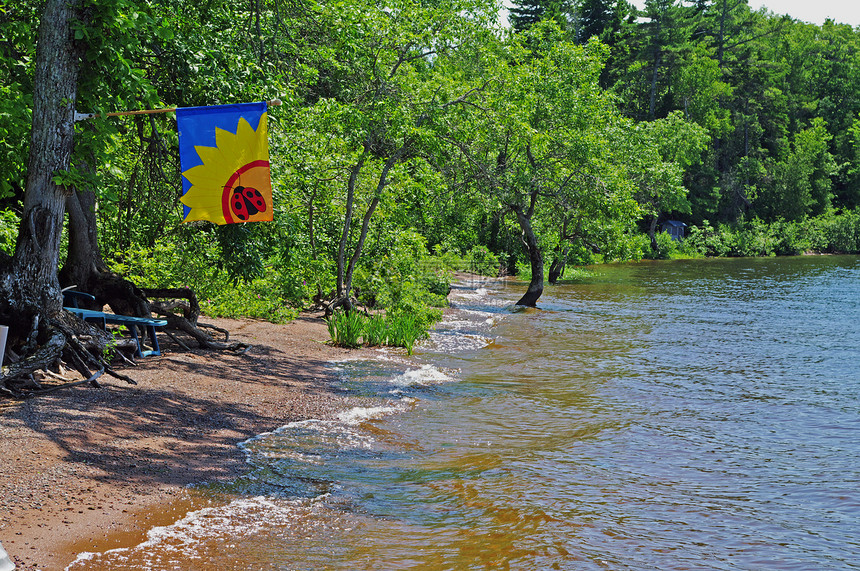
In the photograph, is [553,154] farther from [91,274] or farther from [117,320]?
[117,320]

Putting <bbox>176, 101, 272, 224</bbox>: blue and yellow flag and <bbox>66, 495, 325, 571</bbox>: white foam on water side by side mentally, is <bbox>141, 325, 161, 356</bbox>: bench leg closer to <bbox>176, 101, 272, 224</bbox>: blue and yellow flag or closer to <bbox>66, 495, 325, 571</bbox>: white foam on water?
<bbox>176, 101, 272, 224</bbox>: blue and yellow flag

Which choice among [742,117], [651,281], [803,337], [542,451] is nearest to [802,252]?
[742,117]

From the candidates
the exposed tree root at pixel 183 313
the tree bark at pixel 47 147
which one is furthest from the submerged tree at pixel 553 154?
the tree bark at pixel 47 147

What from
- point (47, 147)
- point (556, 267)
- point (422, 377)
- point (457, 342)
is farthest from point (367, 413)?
point (556, 267)

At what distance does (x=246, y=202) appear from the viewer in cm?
900

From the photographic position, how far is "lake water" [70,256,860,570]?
614cm

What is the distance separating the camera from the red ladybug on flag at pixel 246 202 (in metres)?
8.96

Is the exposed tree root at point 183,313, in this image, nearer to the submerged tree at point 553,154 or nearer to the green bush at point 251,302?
the green bush at point 251,302

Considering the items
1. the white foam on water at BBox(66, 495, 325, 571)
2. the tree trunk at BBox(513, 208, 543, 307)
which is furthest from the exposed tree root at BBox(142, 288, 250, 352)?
the tree trunk at BBox(513, 208, 543, 307)

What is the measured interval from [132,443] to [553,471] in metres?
4.46

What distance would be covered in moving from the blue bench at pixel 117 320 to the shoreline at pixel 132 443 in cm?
28

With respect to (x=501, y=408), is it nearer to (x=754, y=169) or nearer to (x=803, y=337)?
(x=803, y=337)

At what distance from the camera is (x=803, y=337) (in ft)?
67.3

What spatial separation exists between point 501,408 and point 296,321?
25.8 feet
